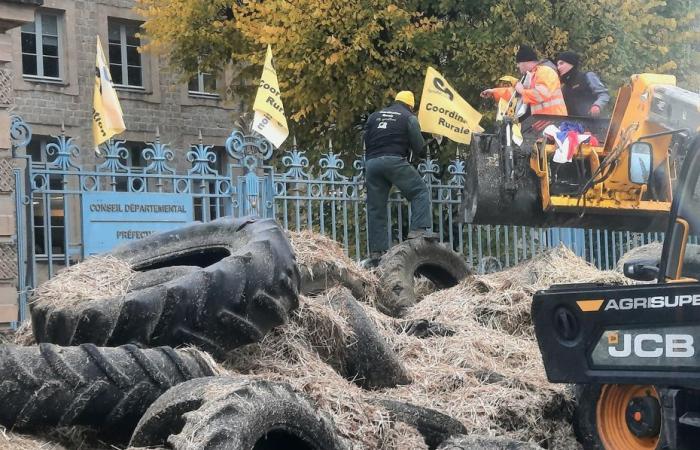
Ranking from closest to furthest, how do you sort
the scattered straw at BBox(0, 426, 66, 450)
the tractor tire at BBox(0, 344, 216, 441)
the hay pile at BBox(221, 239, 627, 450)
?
the scattered straw at BBox(0, 426, 66, 450)
the tractor tire at BBox(0, 344, 216, 441)
the hay pile at BBox(221, 239, 627, 450)

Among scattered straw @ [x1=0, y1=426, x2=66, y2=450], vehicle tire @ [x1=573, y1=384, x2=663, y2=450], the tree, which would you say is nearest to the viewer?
scattered straw @ [x1=0, y1=426, x2=66, y2=450]

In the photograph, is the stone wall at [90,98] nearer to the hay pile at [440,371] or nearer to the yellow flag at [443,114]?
the yellow flag at [443,114]

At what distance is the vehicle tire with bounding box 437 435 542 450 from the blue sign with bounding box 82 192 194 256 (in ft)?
15.4

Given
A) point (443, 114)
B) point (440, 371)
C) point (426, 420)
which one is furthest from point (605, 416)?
point (443, 114)

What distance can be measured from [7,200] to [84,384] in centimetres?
442

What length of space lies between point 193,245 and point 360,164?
4.26 metres

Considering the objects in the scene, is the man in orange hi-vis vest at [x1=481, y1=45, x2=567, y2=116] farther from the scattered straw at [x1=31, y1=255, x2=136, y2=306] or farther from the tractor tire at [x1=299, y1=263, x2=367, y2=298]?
the scattered straw at [x1=31, y1=255, x2=136, y2=306]

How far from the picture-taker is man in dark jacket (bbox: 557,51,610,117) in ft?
38.9

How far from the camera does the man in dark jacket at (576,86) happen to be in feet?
38.9

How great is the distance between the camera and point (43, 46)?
2508 cm

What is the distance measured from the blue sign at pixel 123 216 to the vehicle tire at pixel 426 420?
4.25 metres

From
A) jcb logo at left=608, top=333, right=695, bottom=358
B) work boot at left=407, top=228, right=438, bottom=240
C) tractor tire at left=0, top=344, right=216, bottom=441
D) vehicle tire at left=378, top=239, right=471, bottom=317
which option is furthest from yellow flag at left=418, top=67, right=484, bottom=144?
tractor tire at left=0, top=344, right=216, bottom=441

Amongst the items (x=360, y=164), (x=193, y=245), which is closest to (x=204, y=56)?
(x=360, y=164)

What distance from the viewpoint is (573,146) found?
10.5 m
